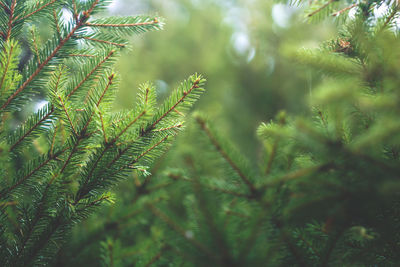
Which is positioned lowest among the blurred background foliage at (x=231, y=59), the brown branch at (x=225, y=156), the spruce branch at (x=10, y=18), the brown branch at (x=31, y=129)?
the brown branch at (x=31, y=129)

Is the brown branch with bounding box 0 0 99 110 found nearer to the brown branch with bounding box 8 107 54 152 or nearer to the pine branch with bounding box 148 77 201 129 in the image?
the brown branch with bounding box 8 107 54 152

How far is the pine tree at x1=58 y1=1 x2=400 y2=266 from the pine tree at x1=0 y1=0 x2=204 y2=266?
131 mm

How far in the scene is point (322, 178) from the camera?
0.59 metres

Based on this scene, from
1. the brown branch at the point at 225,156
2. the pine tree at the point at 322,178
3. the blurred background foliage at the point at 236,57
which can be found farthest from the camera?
the blurred background foliage at the point at 236,57

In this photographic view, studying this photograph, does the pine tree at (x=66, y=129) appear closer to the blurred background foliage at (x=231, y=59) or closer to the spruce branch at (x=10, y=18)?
the spruce branch at (x=10, y=18)

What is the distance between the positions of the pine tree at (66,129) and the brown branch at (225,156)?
0.09 metres

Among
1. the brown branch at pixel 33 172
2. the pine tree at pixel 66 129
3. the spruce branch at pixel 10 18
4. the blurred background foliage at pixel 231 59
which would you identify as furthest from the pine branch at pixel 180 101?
the blurred background foliage at pixel 231 59

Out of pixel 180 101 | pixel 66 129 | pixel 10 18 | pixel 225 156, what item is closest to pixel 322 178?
pixel 225 156

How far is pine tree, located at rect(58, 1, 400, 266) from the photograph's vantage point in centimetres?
51

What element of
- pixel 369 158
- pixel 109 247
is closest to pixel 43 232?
pixel 109 247

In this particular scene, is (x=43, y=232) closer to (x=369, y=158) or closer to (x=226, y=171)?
(x=226, y=171)

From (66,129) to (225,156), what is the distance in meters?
0.45

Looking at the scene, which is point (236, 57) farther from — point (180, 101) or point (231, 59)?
point (180, 101)

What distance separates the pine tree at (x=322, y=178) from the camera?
0.51 m
